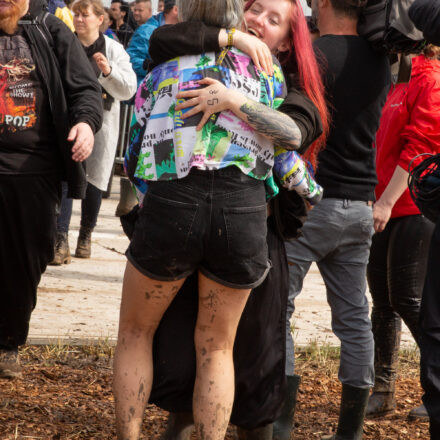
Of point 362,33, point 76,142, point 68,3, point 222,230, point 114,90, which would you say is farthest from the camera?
point 68,3

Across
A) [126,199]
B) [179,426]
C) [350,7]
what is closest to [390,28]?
[350,7]

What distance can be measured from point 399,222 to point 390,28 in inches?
44.6

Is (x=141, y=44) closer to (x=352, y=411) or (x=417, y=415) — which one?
(x=417, y=415)

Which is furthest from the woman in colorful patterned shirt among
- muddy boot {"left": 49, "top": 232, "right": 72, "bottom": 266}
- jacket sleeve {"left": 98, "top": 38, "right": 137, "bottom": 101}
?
jacket sleeve {"left": 98, "top": 38, "right": 137, "bottom": 101}

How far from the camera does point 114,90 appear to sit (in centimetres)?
714

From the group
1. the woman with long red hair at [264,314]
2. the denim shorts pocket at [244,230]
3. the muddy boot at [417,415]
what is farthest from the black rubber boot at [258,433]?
the muddy boot at [417,415]

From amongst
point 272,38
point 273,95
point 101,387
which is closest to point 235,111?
point 273,95

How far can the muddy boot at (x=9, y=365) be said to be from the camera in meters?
4.19

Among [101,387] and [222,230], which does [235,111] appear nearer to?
[222,230]

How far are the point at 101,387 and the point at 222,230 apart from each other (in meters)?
1.88

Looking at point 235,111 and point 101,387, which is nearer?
point 235,111

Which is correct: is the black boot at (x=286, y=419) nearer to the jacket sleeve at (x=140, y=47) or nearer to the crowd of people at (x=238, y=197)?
the crowd of people at (x=238, y=197)

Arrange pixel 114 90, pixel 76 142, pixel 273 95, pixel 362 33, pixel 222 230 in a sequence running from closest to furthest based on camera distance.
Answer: pixel 222 230
pixel 273 95
pixel 362 33
pixel 76 142
pixel 114 90

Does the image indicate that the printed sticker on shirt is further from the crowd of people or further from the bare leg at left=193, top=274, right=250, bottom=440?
the bare leg at left=193, top=274, right=250, bottom=440
